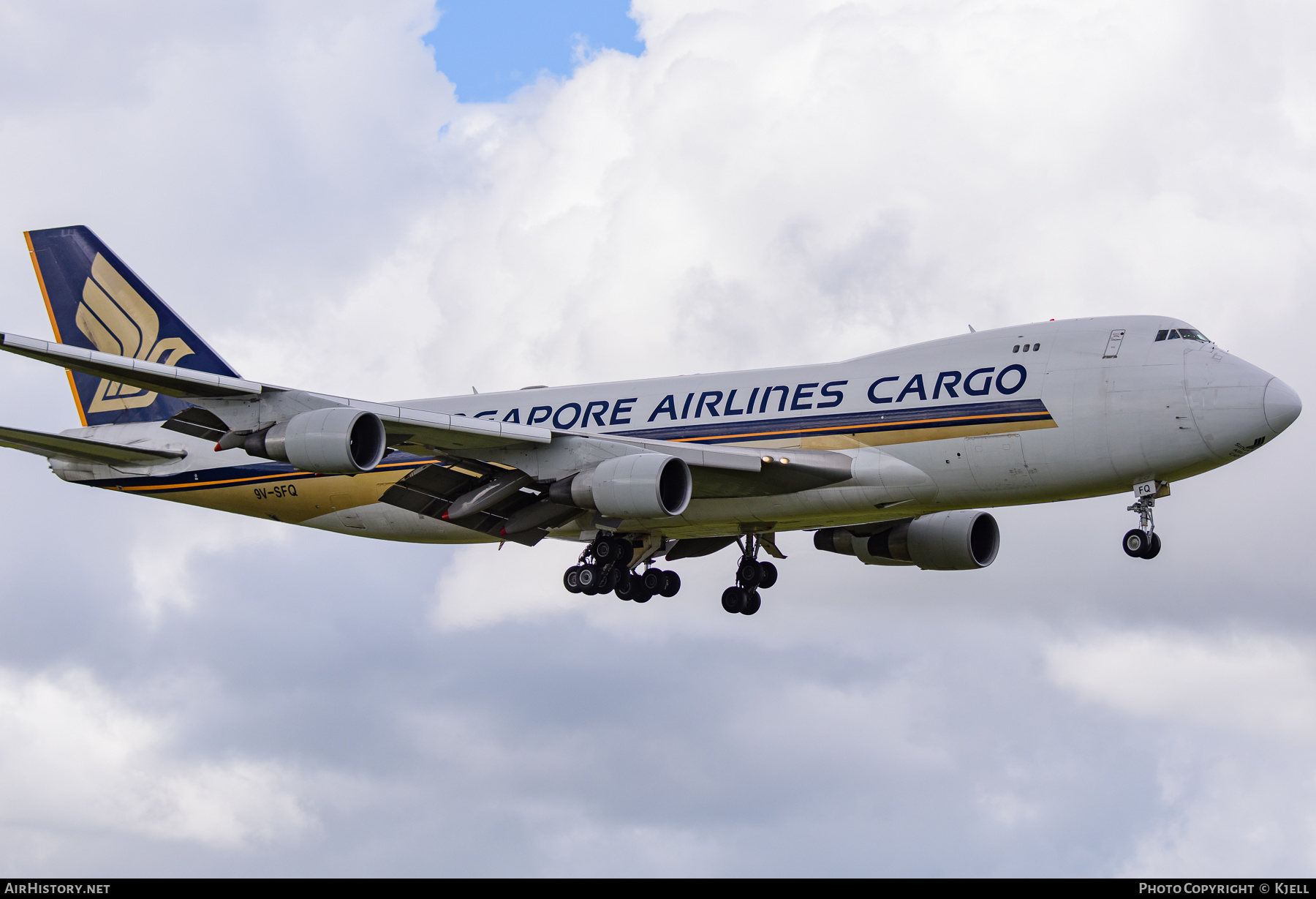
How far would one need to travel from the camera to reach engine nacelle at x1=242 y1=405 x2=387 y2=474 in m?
31.5

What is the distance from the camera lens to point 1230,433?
Answer: 107 ft

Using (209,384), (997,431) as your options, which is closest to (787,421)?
(997,431)

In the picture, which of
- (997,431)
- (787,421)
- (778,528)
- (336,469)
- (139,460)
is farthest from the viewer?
(139,460)

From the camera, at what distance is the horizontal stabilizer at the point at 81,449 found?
38.0 m

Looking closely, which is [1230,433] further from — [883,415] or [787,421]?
[787,421]

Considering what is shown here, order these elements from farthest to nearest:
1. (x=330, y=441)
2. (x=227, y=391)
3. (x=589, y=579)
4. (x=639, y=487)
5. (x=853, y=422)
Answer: (x=589, y=579)
(x=853, y=422)
(x=639, y=487)
(x=227, y=391)
(x=330, y=441)

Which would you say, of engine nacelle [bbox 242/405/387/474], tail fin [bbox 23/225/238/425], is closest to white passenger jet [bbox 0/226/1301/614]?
engine nacelle [bbox 242/405/387/474]

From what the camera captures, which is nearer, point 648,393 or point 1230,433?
point 1230,433

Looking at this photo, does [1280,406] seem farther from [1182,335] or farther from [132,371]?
[132,371]

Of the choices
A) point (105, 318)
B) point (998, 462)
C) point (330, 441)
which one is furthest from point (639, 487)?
point (105, 318)

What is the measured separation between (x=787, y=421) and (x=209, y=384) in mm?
13631

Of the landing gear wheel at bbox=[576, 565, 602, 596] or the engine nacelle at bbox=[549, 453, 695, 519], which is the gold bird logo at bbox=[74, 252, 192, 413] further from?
the engine nacelle at bbox=[549, 453, 695, 519]

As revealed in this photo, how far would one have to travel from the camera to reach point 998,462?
34062 mm

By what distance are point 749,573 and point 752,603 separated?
84 cm
